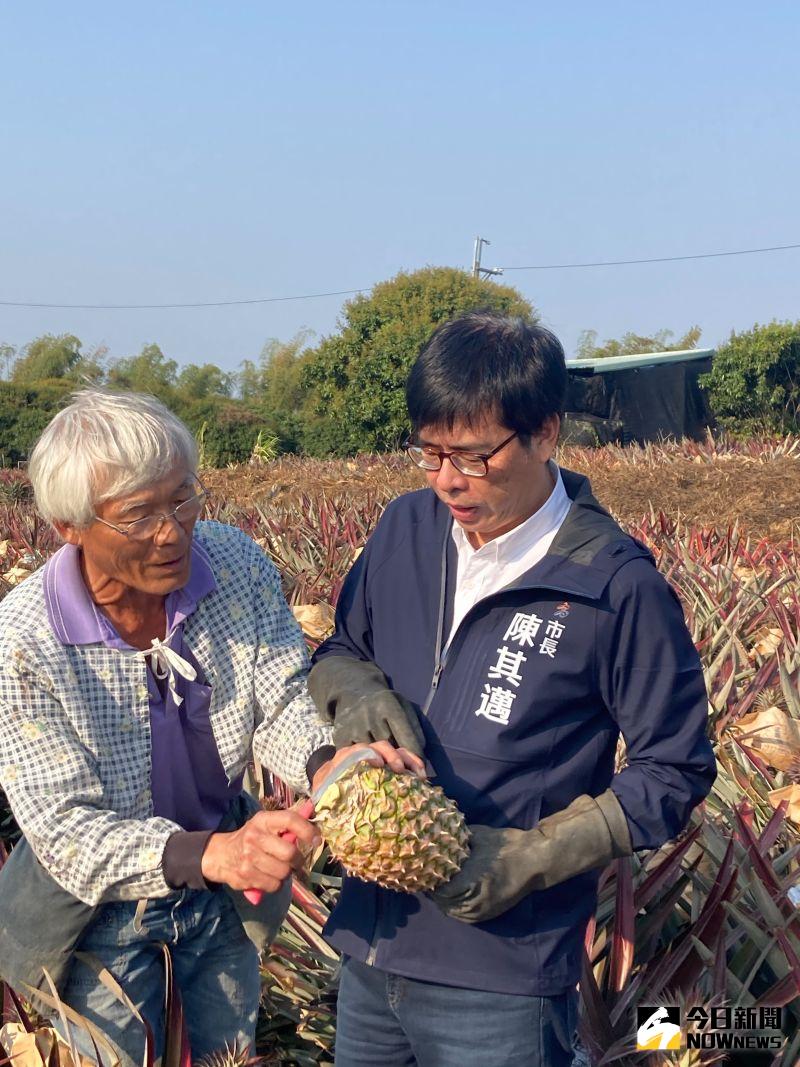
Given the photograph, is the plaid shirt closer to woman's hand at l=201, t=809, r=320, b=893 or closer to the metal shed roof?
woman's hand at l=201, t=809, r=320, b=893

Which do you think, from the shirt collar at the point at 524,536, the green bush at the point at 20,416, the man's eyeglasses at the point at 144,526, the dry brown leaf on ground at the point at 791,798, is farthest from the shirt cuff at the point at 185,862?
→ the green bush at the point at 20,416

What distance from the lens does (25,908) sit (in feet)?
7.02

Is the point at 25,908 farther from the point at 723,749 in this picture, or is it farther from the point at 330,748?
the point at 723,749

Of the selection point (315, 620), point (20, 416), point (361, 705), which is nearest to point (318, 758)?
point (361, 705)

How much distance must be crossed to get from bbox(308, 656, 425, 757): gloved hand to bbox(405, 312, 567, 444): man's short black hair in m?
0.49

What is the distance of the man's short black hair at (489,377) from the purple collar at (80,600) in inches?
21.4

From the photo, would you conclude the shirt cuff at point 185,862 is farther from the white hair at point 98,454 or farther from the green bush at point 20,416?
the green bush at point 20,416

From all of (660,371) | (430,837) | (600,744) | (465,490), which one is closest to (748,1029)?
(600,744)

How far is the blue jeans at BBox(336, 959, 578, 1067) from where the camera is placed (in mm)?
1950

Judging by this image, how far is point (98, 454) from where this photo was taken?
6.68ft

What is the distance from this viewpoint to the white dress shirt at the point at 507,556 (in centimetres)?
207

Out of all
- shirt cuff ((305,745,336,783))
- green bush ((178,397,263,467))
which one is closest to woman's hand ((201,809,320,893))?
shirt cuff ((305,745,336,783))

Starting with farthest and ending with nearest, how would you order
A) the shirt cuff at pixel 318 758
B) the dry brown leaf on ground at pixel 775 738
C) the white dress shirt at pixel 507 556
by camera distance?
the dry brown leaf on ground at pixel 775 738
the shirt cuff at pixel 318 758
the white dress shirt at pixel 507 556

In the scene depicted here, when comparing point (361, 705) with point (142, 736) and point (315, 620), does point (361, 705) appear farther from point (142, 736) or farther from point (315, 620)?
point (315, 620)
